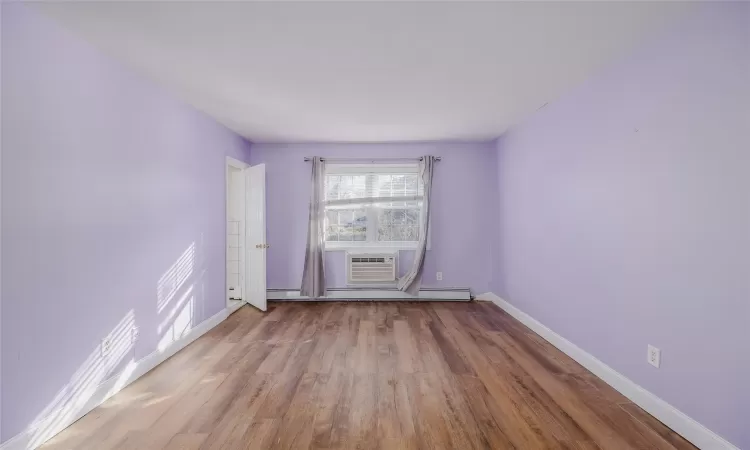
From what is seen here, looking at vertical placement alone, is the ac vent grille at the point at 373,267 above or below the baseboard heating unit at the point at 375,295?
above

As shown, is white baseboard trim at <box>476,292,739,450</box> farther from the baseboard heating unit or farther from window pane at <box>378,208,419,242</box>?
window pane at <box>378,208,419,242</box>

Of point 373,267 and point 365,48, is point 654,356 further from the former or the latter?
point 373,267

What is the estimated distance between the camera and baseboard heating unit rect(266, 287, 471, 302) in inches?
184

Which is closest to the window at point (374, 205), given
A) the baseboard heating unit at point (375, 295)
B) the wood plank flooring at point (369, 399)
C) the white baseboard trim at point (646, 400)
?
the baseboard heating unit at point (375, 295)

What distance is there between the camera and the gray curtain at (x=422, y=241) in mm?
4570

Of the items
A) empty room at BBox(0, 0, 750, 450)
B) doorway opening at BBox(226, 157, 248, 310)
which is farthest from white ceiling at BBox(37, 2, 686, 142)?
doorway opening at BBox(226, 157, 248, 310)

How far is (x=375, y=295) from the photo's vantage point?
4.70m

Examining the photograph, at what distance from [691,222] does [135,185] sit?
362 cm


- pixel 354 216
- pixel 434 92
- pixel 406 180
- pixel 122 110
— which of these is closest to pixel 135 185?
pixel 122 110

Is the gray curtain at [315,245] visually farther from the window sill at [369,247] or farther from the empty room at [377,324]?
the empty room at [377,324]

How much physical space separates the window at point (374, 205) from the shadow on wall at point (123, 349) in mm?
2033

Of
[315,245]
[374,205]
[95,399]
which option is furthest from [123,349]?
[374,205]

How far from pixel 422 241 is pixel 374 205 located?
0.90 m

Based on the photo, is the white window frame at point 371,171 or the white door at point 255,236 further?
the white window frame at point 371,171
